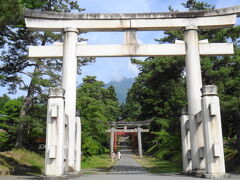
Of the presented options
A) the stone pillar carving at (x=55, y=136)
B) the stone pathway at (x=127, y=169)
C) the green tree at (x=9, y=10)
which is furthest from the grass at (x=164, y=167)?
the green tree at (x=9, y=10)

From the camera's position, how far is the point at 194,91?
986 centimetres

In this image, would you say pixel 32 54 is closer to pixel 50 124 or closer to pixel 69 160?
pixel 50 124

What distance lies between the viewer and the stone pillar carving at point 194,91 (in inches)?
371

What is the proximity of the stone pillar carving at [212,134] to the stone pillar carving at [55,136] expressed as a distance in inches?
182

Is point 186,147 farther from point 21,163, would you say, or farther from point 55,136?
point 21,163

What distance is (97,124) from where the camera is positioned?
2008 centimetres

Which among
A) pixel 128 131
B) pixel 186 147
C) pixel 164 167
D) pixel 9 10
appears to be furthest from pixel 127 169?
Result: pixel 128 131

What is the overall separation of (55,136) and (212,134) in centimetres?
499

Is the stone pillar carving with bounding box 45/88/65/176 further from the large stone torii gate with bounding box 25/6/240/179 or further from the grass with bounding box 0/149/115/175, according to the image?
the grass with bounding box 0/149/115/175

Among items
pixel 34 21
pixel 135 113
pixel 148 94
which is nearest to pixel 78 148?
pixel 34 21

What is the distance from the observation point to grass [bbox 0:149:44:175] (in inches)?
469

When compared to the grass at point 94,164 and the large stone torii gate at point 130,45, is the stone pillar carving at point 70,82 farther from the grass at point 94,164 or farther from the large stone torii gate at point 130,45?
the grass at point 94,164

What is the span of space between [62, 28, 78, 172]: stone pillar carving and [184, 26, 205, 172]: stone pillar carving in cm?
446

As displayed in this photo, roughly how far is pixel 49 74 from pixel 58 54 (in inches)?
196
